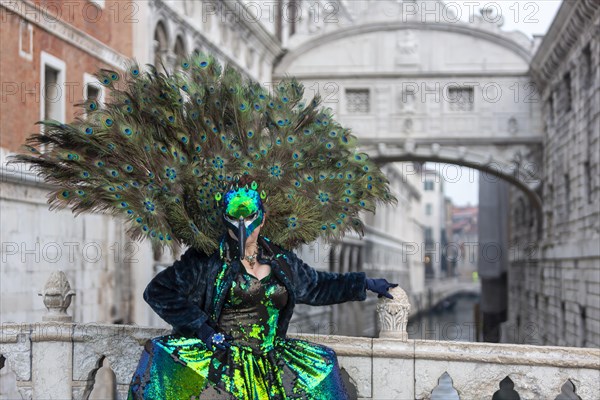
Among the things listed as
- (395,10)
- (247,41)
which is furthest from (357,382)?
(395,10)

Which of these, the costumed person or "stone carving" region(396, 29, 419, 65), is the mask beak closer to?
the costumed person

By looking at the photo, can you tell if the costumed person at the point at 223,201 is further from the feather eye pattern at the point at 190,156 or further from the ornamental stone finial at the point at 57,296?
the ornamental stone finial at the point at 57,296

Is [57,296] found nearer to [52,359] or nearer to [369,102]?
[52,359]

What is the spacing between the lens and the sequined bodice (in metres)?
5.27

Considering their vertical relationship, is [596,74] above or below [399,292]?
above

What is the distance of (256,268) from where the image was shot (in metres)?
5.35

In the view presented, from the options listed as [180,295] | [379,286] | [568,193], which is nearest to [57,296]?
[180,295]

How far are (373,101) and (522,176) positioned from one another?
4630 millimetres

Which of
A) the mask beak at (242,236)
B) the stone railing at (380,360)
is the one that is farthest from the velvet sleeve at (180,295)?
the stone railing at (380,360)

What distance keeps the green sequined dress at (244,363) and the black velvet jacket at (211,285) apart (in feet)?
0.20

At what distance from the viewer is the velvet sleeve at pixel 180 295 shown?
206 inches

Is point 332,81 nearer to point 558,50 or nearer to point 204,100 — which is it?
point 558,50

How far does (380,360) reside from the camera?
→ 6.79 m

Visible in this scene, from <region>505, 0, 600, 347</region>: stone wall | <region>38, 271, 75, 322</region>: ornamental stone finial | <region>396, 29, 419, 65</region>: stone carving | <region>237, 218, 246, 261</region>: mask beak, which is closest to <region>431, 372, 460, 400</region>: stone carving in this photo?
<region>505, 0, 600, 347</region>: stone wall
